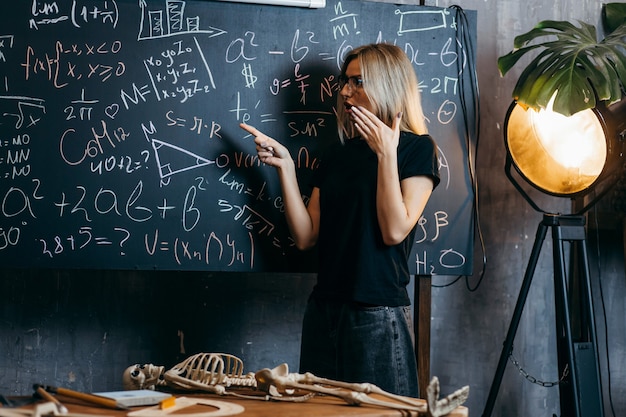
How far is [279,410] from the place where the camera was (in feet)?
4.33

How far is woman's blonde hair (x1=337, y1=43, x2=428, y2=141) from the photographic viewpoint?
7.54 ft

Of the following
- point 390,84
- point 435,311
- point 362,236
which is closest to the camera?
point 362,236

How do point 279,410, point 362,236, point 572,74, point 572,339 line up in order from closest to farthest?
point 279,410
point 362,236
point 572,74
point 572,339

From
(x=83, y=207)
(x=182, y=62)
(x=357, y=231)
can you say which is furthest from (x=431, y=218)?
(x=83, y=207)

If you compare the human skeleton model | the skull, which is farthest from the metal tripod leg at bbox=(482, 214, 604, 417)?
the skull

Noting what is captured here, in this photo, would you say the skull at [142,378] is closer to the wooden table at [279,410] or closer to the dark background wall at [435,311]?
the wooden table at [279,410]

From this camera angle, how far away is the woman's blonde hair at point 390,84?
230 cm

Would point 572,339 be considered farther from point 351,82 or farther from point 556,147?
point 351,82

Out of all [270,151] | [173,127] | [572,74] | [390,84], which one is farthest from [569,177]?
[173,127]

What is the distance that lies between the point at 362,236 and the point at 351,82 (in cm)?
55

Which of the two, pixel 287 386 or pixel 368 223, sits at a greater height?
pixel 368 223

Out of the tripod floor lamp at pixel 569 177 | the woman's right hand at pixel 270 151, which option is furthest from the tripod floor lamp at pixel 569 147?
the woman's right hand at pixel 270 151

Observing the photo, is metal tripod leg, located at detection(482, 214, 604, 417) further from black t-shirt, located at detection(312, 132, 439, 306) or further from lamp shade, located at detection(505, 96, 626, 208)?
black t-shirt, located at detection(312, 132, 439, 306)

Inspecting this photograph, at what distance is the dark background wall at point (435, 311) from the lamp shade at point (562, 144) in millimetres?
441
